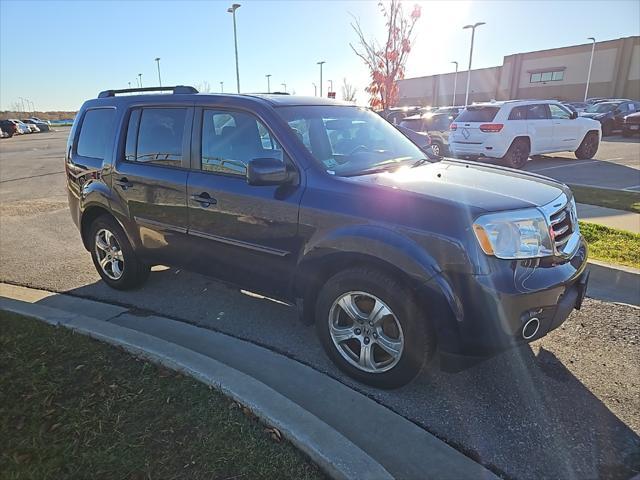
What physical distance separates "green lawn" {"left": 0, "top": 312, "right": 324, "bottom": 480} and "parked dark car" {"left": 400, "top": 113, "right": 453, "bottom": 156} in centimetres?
1280

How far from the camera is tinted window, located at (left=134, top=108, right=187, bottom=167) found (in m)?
3.86

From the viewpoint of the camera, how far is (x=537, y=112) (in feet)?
39.6

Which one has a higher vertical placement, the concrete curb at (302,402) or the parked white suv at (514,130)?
the parked white suv at (514,130)

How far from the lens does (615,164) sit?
12406 millimetres

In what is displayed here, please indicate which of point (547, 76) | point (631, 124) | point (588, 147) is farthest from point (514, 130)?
point (547, 76)

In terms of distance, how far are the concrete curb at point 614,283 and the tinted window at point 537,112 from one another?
27.9ft

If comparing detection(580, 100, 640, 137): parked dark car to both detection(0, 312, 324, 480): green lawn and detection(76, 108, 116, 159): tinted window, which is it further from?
detection(0, 312, 324, 480): green lawn

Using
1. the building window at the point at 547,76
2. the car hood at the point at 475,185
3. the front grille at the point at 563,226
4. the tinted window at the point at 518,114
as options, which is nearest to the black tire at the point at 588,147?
the tinted window at the point at 518,114

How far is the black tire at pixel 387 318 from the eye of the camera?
8.81 ft

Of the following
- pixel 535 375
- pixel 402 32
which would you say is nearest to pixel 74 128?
pixel 535 375

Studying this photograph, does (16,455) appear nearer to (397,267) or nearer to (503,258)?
(397,267)

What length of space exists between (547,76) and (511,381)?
56306mm

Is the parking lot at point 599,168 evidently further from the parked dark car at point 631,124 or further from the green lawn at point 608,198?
the parked dark car at point 631,124

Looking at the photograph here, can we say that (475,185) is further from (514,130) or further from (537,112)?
(537,112)
